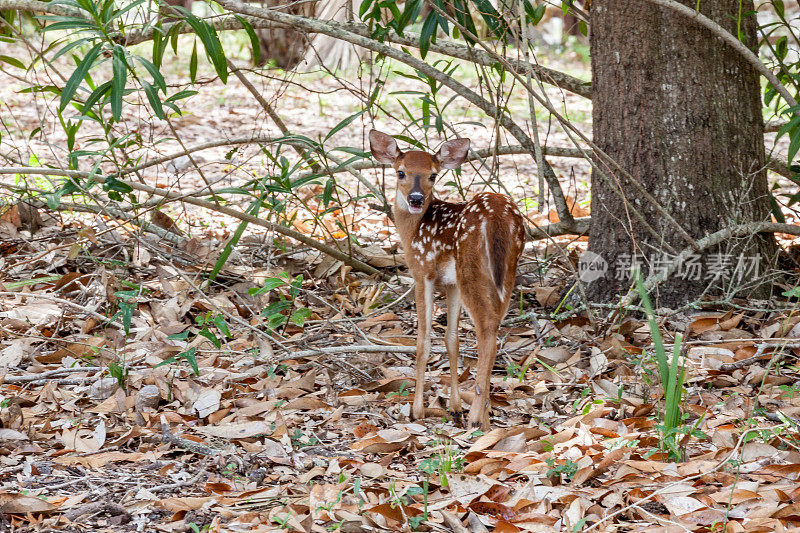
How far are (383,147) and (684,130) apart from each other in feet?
5.51

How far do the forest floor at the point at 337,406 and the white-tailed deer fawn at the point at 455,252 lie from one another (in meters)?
0.26

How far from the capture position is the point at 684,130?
188 inches

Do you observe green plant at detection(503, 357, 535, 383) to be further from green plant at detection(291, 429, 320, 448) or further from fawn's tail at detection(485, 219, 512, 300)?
green plant at detection(291, 429, 320, 448)

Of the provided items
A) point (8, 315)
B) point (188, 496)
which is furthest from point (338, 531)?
point (8, 315)

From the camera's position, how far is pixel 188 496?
3064 mm

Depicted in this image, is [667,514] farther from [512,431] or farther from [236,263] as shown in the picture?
[236,263]

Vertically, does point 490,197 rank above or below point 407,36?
below

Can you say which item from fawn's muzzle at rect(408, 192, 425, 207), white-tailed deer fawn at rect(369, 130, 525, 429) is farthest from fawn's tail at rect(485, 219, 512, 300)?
fawn's muzzle at rect(408, 192, 425, 207)

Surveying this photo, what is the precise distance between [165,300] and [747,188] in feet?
11.2

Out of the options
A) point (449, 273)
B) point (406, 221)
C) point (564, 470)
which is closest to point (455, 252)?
point (449, 273)

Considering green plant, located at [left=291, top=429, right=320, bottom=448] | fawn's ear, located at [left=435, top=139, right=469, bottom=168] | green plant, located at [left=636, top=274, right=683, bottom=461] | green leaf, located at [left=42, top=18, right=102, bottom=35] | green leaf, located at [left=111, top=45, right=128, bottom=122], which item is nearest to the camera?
green plant, located at [left=636, top=274, right=683, bottom=461]

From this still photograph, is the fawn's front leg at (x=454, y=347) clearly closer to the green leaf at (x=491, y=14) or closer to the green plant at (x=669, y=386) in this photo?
the green plant at (x=669, y=386)

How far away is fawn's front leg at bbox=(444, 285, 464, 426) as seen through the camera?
12.9 feet

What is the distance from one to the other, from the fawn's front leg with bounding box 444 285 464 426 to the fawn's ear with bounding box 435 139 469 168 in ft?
2.43
